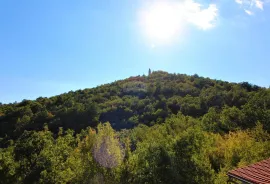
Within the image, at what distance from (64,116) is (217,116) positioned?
90.9ft

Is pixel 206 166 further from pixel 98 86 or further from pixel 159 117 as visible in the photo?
pixel 98 86

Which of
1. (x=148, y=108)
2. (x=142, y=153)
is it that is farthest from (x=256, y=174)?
(x=148, y=108)

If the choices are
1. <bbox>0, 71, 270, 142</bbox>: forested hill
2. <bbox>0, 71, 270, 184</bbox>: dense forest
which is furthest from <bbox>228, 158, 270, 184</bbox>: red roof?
<bbox>0, 71, 270, 142</bbox>: forested hill

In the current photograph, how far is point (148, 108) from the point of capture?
45.9 metres

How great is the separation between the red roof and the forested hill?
24964 millimetres

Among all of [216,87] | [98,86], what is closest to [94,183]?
[216,87]

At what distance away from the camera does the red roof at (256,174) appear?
20.7 ft

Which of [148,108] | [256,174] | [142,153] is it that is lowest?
[142,153]

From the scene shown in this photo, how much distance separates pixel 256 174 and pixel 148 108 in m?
39.2

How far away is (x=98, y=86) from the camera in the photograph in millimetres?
64438

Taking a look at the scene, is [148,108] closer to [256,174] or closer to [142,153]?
[142,153]

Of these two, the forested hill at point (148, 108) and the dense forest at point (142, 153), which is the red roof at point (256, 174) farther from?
the forested hill at point (148, 108)

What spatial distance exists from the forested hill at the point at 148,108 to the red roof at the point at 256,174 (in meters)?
25.0

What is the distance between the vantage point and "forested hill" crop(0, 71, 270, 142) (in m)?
34.4
